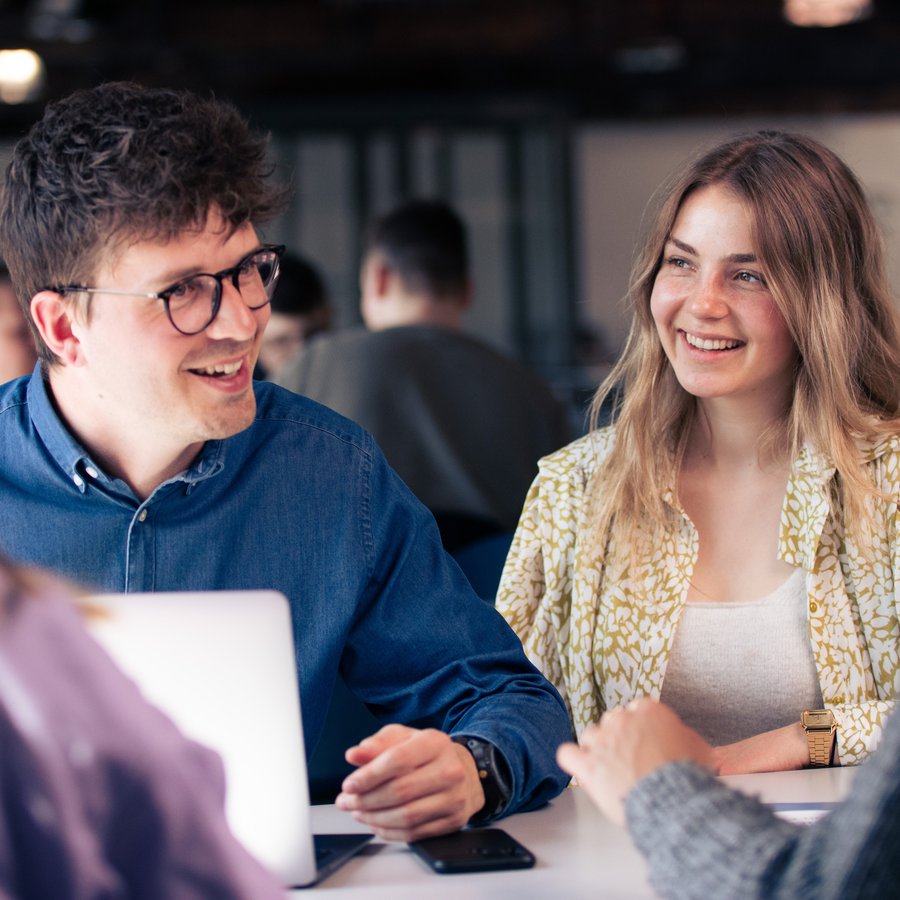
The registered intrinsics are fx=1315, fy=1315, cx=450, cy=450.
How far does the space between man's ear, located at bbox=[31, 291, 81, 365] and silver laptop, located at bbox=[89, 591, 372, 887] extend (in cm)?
63

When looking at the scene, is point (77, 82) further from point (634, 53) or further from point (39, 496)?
point (39, 496)

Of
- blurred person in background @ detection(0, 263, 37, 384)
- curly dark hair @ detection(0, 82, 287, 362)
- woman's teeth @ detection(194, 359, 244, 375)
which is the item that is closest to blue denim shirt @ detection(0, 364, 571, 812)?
woman's teeth @ detection(194, 359, 244, 375)

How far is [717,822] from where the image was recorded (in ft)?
3.17

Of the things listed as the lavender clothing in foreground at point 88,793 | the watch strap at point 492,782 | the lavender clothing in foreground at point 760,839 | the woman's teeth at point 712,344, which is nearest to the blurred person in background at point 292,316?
the woman's teeth at point 712,344

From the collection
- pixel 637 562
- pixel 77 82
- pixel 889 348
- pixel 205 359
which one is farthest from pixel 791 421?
pixel 77 82

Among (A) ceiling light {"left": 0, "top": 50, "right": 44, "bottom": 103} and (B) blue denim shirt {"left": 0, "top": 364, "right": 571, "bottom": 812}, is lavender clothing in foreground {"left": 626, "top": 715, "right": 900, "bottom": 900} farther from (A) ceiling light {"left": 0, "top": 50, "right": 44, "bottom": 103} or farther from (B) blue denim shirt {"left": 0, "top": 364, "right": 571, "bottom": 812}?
(A) ceiling light {"left": 0, "top": 50, "right": 44, "bottom": 103}

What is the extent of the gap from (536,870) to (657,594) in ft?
2.89

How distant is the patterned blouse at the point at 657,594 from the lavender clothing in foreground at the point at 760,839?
35.6 inches

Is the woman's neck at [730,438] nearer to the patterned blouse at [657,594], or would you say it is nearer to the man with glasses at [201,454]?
the patterned blouse at [657,594]

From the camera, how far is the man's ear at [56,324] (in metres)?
1.57

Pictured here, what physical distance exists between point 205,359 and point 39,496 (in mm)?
267

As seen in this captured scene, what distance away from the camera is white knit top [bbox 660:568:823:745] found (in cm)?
199

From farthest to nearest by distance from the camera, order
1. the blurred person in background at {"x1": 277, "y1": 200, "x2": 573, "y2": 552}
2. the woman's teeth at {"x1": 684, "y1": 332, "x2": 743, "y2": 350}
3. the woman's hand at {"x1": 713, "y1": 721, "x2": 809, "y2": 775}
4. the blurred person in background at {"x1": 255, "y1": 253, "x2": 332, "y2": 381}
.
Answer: the blurred person in background at {"x1": 255, "y1": 253, "x2": 332, "y2": 381}
the blurred person in background at {"x1": 277, "y1": 200, "x2": 573, "y2": 552}
the woman's teeth at {"x1": 684, "y1": 332, "x2": 743, "y2": 350}
the woman's hand at {"x1": 713, "y1": 721, "x2": 809, "y2": 775}

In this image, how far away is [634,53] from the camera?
8625mm
